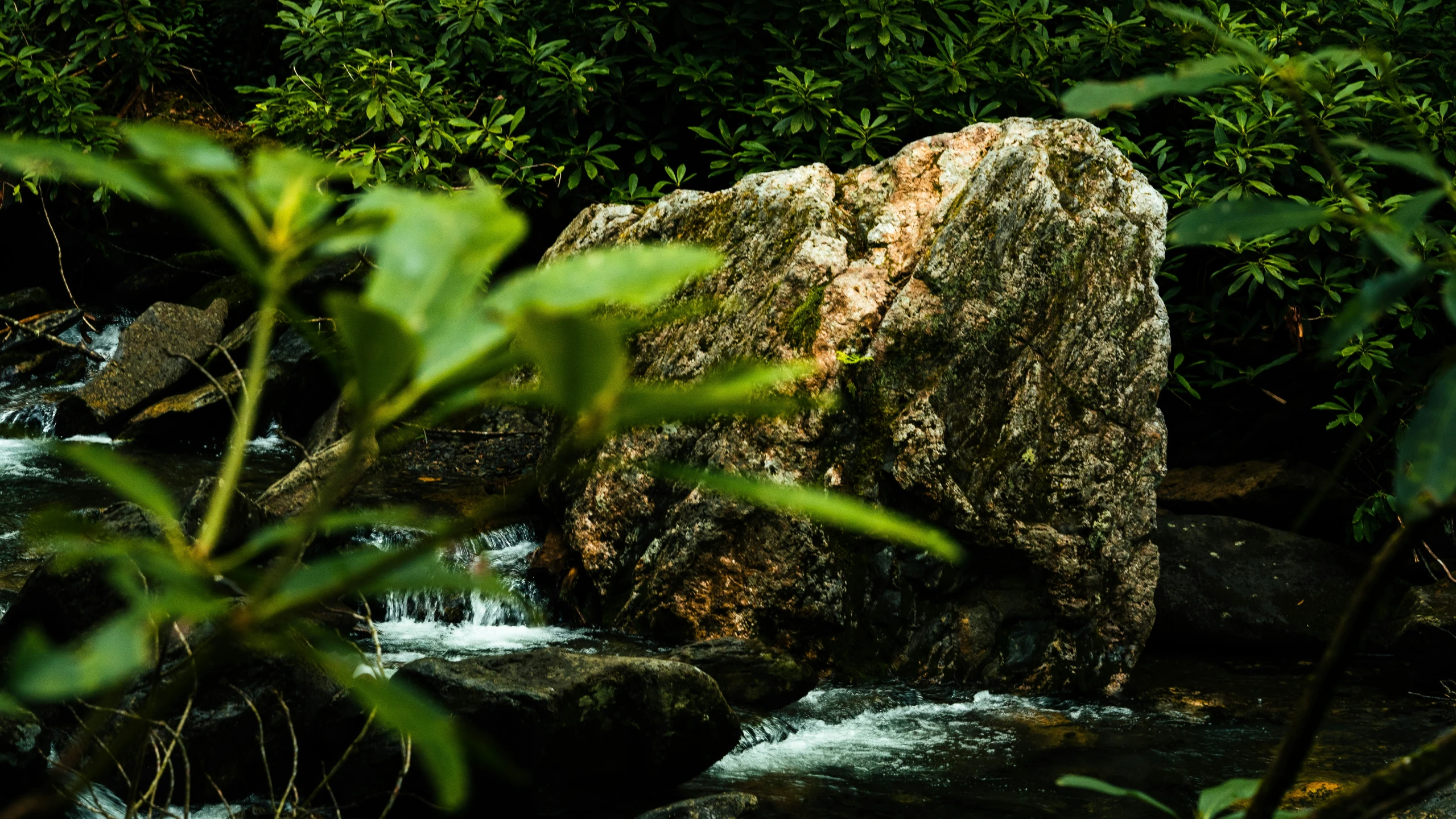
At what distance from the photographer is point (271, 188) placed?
445 mm

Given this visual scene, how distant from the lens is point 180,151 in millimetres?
439

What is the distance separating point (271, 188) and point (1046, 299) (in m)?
6.08

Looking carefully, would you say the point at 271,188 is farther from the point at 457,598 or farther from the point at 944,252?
the point at 457,598

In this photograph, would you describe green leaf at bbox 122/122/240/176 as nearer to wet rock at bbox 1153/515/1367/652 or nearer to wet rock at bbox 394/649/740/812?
wet rock at bbox 394/649/740/812

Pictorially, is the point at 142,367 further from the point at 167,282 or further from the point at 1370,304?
the point at 1370,304

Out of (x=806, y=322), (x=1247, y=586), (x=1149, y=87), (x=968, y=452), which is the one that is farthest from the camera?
(x=1247, y=586)

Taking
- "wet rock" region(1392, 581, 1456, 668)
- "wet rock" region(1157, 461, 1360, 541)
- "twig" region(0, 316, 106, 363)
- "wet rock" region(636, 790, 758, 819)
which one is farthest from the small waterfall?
"wet rock" region(1392, 581, 1456, 668)

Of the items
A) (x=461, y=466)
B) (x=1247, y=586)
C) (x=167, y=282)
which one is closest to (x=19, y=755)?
(x=461, y=466)

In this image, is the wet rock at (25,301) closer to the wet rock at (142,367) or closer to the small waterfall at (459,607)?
the wet rock at (142,367)

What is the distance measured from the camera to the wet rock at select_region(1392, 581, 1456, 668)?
6.47 meters

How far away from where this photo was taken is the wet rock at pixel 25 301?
1083cm

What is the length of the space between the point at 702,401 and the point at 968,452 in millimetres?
5850

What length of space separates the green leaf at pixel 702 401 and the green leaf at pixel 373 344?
8cm

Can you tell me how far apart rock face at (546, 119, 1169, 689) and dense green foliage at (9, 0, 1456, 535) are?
1878 millimetres
